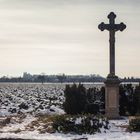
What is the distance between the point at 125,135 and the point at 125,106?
25.0ft

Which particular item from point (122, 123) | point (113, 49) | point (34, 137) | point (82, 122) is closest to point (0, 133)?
point (34, 137)

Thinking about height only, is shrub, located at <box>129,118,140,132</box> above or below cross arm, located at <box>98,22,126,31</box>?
below

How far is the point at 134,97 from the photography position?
911 inches

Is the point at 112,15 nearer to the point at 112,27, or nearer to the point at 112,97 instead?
the point at 112,27

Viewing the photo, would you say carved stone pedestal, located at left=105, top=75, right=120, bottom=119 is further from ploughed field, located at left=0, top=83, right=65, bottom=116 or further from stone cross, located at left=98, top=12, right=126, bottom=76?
ploughed field, located at left=0, top=83, right=65, bottom=116

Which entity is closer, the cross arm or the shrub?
the shrub

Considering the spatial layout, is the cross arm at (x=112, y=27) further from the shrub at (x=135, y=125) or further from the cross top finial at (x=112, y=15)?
the shrub at (x=135, y=125)

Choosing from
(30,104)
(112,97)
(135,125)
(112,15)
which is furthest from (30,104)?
(135,125)

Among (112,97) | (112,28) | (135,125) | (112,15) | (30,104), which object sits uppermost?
(112,15)

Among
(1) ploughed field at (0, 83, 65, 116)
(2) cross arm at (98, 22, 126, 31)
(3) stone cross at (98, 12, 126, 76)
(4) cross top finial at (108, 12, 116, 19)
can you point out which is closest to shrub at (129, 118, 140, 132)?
(3) stone cross at (98, 12, 126, 76)

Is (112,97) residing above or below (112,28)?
below

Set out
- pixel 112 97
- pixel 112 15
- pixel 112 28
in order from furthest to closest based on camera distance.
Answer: pixel 112 15, pixel 112 28, pixel 112 97

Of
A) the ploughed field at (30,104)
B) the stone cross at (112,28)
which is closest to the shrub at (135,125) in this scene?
the stone cross at (112,28)

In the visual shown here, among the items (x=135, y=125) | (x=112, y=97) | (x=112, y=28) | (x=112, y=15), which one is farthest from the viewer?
(x=112, y=15)
